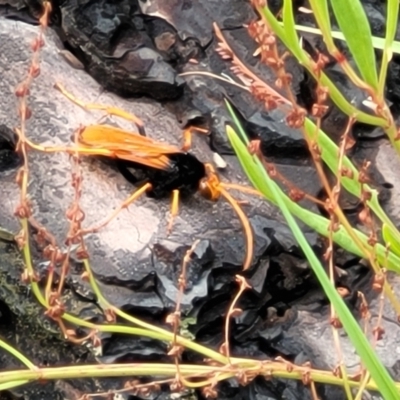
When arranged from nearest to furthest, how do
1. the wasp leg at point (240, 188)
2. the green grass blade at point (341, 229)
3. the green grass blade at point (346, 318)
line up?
the green grass blade at point (346, 318), the green grass blade at point (341, 229), the wasp leg at point (240, 188)

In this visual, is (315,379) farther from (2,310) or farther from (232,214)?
(2,310)

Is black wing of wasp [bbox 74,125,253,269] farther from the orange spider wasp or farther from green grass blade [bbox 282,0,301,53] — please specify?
green grass blade [bbox 282,0,301,53]

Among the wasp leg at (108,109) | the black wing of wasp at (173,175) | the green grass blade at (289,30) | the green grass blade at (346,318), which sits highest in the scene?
the green grass blade at (289,30)

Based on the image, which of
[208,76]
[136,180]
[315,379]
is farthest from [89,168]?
[315,379]

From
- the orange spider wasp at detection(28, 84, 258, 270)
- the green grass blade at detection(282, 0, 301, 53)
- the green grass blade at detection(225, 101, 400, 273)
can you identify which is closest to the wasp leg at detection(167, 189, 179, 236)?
the orange spider wasp at detection(28, 84, 258, 270)

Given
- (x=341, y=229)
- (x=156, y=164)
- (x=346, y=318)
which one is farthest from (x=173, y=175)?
(x=346, y=318)

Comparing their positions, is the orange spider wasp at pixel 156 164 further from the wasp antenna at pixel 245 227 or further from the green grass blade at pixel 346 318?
the green grass blade at pixel 346 318

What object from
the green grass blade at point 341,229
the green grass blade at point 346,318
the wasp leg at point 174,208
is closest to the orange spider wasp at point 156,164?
the wasp leg at point 174,208
